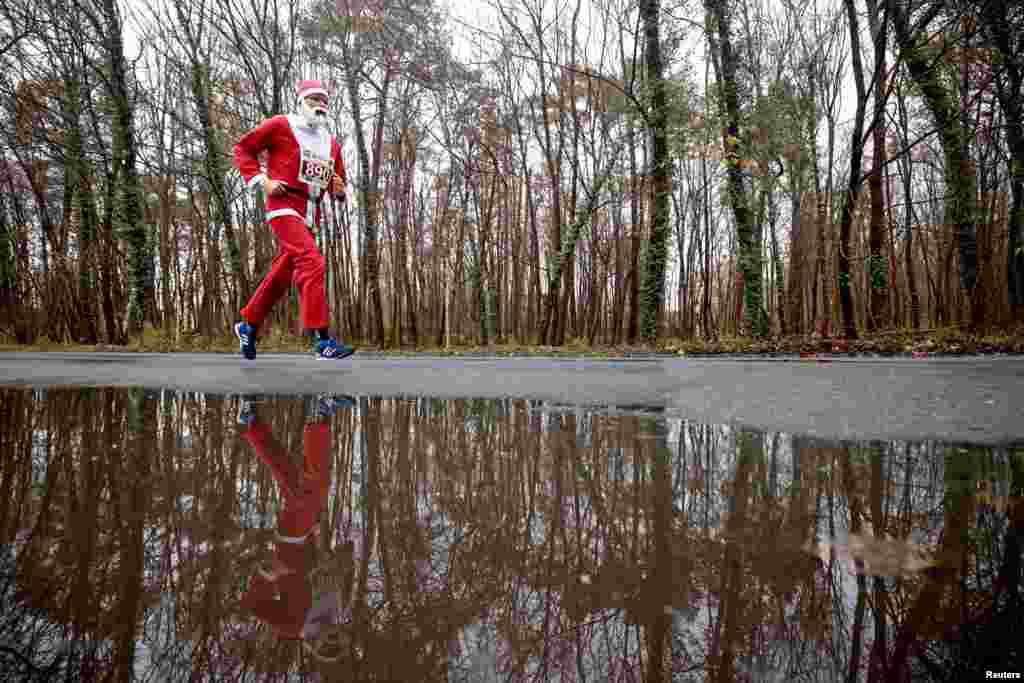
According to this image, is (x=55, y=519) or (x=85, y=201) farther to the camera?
(x=85, y=201)

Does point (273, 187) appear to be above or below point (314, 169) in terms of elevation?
below

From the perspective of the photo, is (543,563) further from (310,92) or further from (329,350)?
(310,92)

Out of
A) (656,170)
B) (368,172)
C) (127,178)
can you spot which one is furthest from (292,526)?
(368,172)

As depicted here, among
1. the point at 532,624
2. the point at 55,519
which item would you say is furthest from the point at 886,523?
the point at 55,519

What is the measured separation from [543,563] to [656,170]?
30.3 feet

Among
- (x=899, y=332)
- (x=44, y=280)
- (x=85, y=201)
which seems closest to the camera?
(x=899, y=332)

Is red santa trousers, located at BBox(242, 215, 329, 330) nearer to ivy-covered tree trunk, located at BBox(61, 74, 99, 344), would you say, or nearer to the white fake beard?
the white fake beard

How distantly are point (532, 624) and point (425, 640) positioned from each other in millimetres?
137

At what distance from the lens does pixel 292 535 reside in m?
0.92

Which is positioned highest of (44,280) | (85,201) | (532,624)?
(85,201)

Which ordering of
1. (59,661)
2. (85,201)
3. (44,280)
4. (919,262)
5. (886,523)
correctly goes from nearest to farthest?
(59,661), (886,523), (85,201), (44,280), (919,262)

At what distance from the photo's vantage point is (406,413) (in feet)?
7.43

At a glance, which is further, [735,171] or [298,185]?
[735,171]

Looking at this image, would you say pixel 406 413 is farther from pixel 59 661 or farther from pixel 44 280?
pixel 44 280
